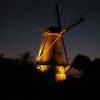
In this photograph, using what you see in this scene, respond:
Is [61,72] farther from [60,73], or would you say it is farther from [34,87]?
[34,87]

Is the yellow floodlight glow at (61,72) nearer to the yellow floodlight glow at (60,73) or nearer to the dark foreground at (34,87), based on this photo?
the yellow floodlight glow at (60,73)

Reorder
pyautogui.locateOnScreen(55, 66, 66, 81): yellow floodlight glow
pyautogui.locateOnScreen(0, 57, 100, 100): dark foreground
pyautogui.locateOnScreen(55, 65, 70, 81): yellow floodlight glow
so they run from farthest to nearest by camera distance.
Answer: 1. pyautogui.locateOnScreen(55, 65, 70, 81): yellow floodlight glow
2. pyautogui.locateOnScreen(55, 66, 66, 81): yellow floodlight glow
3. pyautogui.locateOnScreen(0, 57, 100, 100): dark foreground

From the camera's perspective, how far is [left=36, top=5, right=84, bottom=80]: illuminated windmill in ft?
137

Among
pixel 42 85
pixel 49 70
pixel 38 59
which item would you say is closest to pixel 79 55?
pixel 42 85

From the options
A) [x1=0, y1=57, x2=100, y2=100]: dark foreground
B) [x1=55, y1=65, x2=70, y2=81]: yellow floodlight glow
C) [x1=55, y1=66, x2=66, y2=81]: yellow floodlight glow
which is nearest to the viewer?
[x1=0, y1=57, x2=100, y2=100]: dark foreground

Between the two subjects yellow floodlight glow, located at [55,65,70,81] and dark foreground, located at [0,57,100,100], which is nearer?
dark foreground, located at [0,57,100,100]

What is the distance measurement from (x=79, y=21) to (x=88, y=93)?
2431 cm

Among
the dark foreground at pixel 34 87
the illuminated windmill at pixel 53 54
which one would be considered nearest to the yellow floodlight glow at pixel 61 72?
the illuminated windmill at pixel 53 54

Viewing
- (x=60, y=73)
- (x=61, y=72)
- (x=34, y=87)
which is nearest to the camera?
(x=34, y=87)

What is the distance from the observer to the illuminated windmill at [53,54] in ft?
137

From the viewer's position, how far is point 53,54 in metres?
42.7

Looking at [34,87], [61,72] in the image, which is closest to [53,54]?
[61,72]

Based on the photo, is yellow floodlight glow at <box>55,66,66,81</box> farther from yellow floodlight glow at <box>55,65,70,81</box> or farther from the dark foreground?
the dark foreground

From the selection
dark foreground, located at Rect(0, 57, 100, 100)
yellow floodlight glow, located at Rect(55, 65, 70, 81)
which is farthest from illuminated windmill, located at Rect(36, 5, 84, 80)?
dark foreground, located at Rect(0, 57, 100, 100)
